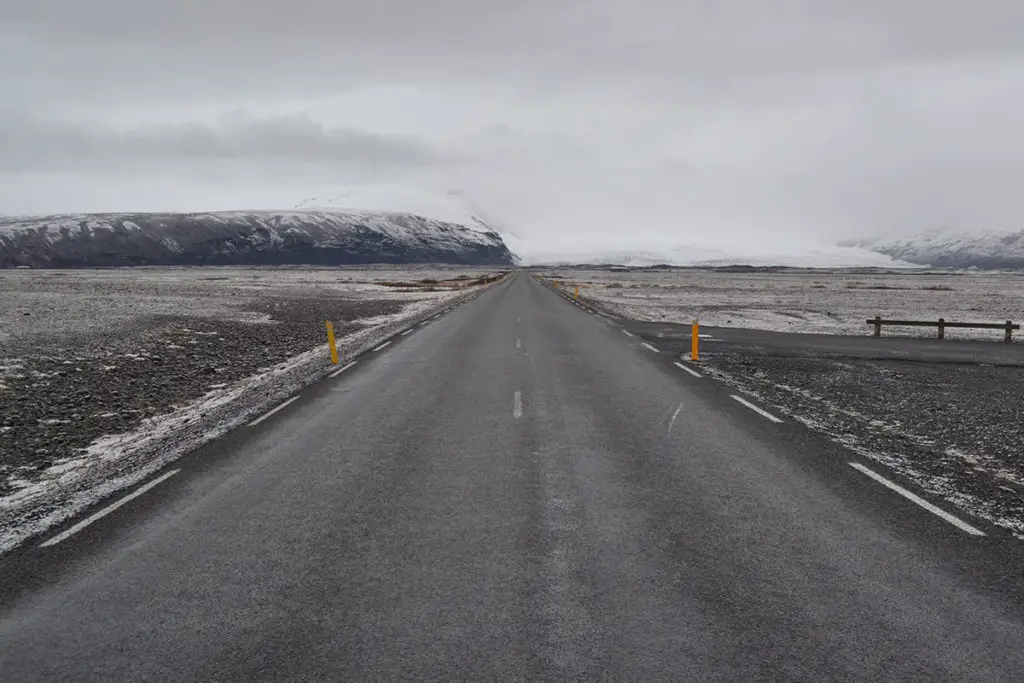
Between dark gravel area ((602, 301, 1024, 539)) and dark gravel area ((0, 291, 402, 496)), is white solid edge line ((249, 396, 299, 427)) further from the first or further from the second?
dark gravel area ((602, 301, 1024, 539))

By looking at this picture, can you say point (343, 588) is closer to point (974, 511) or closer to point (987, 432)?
point (974, 511)

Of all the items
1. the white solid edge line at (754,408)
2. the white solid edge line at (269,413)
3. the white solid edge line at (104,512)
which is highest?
the white solid edge line at (754,408)

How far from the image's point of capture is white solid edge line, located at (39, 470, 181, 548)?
578cm

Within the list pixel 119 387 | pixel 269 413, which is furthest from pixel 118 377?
pixel 269 413

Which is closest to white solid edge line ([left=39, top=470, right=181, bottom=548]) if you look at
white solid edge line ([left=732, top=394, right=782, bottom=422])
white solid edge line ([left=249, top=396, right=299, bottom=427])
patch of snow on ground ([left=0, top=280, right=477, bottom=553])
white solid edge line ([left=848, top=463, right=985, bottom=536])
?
patch of snow on ground ([left=0, top=280, right=477, bottom=553])

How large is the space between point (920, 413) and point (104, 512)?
1292 centimetres

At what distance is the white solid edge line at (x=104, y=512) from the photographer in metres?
5.78

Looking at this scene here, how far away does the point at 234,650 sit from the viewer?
409 centimetres

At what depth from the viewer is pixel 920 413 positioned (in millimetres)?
Result: 11047

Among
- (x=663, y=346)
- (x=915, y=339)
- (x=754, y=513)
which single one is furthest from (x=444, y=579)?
(x=915, y=339)

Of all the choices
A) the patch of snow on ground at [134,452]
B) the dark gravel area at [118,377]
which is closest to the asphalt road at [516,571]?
the patch of snow on ground at [134,452]

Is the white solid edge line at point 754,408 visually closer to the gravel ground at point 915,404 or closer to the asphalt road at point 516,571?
the gravel ground at point 915,404

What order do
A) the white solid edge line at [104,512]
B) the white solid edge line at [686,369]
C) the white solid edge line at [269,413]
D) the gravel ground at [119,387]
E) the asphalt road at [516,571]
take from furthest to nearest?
the white solid edge line at [686,369] < the white solid edge line at [269,413] < the gravel ground at [119,387] < the white solid edge line at [104,512] < the asphalt road at [516,571]

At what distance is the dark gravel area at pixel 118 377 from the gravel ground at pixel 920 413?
11.7 metres
